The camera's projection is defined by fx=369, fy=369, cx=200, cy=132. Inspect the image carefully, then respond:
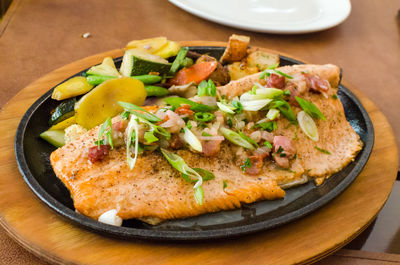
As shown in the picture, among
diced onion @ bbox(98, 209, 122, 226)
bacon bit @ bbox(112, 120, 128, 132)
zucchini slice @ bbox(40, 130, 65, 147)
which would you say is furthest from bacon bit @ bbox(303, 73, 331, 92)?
zucchini slice @ bbox(40, 130, 65, 147)

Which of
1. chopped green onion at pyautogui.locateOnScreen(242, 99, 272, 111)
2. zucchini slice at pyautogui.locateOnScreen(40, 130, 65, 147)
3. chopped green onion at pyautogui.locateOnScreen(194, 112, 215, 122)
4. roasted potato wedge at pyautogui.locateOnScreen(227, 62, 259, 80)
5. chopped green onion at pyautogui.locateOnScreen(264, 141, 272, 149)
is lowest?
zucchini slice at pyautogui.locateOnScreen(40, 130, 65, 147)

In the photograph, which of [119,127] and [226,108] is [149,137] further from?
[226,108]

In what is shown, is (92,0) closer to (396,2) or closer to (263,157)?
(263,157)

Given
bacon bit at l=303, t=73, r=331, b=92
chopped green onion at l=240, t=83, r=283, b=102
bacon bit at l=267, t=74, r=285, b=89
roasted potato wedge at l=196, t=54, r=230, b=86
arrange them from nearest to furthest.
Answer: chopped green onion at l=240, t=83, r=283, b=102
bacon bit at l=267, t=74, r=285, b=89
bacon bit at l=303, t=73, r=331, b=92
roasted potato wedge at l=196, t=54, r=230, b=86

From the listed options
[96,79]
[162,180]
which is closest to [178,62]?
[96,79]

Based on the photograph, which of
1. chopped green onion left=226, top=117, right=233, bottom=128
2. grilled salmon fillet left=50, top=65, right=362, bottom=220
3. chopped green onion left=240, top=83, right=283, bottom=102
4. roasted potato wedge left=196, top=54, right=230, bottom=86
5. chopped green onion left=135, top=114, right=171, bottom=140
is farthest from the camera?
roasted potato wedge left=196, top=54, right=230, bottom=86

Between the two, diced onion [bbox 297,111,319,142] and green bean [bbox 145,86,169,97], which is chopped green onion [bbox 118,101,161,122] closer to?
green bean [bbox 145,86,169,97]
